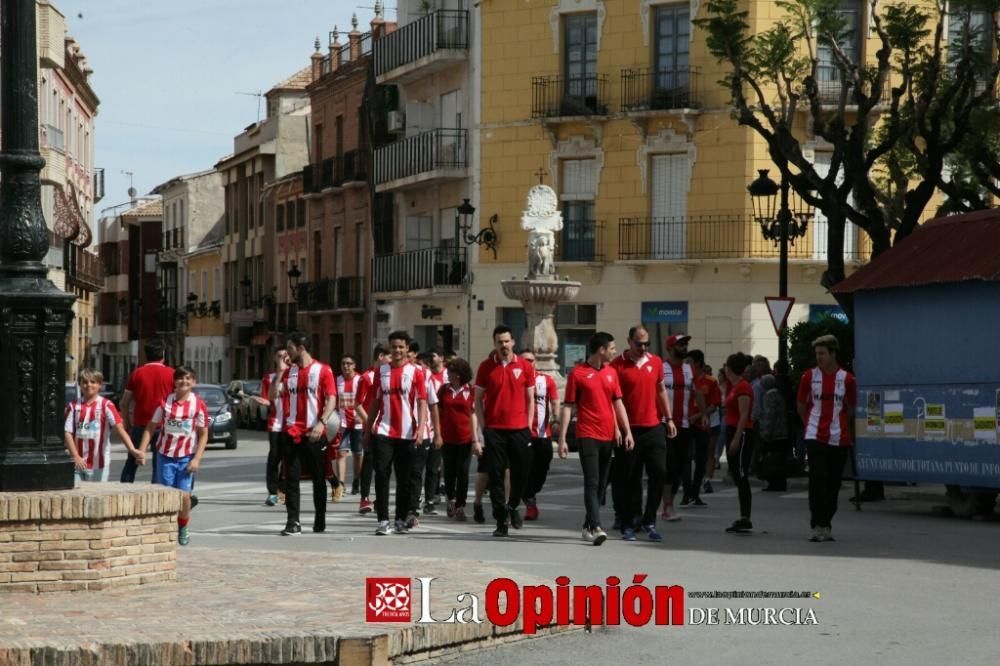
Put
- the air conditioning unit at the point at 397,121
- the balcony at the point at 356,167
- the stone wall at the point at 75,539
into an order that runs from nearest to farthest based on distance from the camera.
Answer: the stone wall at the point at 75,539, the air conditioning unit at the point at 397,121, the balcony at the point at 356,167

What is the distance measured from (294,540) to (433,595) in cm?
601

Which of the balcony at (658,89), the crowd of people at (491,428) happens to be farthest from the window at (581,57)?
the crowd of people at (491,428)

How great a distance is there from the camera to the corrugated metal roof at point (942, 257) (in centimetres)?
2020

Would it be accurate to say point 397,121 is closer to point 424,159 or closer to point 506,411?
point 424,159

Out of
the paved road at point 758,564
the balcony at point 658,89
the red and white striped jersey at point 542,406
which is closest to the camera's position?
the paved road at point 758,564

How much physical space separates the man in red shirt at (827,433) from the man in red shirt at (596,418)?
164 cm

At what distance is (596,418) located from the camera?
56.2 feet

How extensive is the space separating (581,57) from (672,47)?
2.63 m

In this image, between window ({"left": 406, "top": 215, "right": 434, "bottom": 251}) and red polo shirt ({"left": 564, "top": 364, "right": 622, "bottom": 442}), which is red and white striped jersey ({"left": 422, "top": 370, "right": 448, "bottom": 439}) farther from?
window ({"left": 406, "top": 215, "right": 434, "bottom": 251})

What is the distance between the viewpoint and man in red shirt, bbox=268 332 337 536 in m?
17.7

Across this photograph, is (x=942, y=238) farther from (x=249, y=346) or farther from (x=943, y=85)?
(x=249, y=346)

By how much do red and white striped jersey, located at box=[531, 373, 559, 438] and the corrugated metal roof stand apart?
12.6ft

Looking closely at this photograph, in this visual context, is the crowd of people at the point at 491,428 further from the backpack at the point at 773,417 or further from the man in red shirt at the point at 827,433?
the backpack at the point at 773,417

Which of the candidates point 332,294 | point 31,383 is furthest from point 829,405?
point 332,294
